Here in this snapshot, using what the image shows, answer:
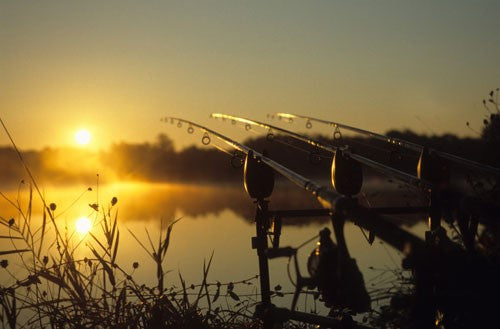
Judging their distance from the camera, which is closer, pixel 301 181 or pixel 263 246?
pixel 301 181

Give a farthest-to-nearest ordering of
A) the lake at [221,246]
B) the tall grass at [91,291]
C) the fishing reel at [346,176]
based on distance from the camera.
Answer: the lake at [221,246] < the tall grass at [91,291] < the fishing reel at [346,176]

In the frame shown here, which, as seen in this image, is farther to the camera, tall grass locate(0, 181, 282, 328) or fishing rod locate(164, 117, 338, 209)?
tall grass locate(0, 181, 282, 328)

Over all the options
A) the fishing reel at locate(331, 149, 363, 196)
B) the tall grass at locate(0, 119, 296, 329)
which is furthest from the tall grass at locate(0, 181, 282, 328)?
the fishing reel at locate(331, 149, 363, 196)

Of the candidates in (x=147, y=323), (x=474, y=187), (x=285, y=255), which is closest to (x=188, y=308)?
(x=147, y=323)

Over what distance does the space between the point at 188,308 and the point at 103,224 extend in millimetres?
784

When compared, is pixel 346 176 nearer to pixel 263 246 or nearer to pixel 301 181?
pixel 263 246

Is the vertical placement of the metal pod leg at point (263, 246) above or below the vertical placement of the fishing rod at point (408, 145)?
below

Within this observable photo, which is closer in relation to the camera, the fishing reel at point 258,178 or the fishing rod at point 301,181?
the fishing rod at point 301,181

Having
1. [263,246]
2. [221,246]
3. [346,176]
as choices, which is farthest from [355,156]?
[221,246]

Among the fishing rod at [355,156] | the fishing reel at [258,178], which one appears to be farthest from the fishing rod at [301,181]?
the fishing rod at [355,156]

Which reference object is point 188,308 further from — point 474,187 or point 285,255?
point 474,187

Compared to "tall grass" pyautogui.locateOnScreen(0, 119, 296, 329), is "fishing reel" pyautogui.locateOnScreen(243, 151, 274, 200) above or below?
above

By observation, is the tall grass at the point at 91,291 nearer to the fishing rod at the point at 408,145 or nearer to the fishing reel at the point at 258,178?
the fishing reel at the point at 258,178

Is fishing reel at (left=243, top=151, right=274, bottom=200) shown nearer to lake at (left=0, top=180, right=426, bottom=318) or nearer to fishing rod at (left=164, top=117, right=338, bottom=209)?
fishing rod at (left=164, top=117, right=338, bottom=209)
